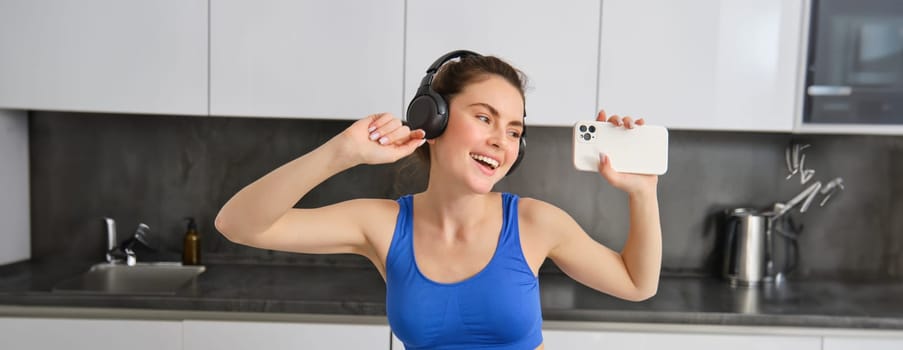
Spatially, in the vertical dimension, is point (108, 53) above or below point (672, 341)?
above

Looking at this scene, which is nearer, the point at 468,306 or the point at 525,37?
the point at 468,306

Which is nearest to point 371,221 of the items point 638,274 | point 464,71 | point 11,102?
point 464,71

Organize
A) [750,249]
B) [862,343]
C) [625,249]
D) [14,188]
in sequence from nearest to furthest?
[625,249] < [862,343] < [750,249] < [14,188]

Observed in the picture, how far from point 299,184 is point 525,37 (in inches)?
50.3

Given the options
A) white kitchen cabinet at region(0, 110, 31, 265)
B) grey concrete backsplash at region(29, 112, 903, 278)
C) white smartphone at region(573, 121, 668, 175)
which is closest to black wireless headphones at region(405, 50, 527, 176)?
white smartphone at region(573, 121, 668, 175)

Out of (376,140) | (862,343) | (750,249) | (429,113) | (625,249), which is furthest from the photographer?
(750,249)

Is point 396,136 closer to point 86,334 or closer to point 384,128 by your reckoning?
point 384,128

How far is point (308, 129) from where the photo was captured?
8.50 ft

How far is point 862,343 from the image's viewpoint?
2.02m

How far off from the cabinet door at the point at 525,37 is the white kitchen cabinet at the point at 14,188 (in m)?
1.43

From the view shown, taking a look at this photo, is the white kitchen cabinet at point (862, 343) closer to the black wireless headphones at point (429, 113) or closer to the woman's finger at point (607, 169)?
the woman's finger at point (607, 169)

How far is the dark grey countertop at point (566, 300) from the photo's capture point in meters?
2.02

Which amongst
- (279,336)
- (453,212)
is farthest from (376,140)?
(279,336)

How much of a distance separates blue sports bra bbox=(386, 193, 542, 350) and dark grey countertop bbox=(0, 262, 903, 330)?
2.60 feet
